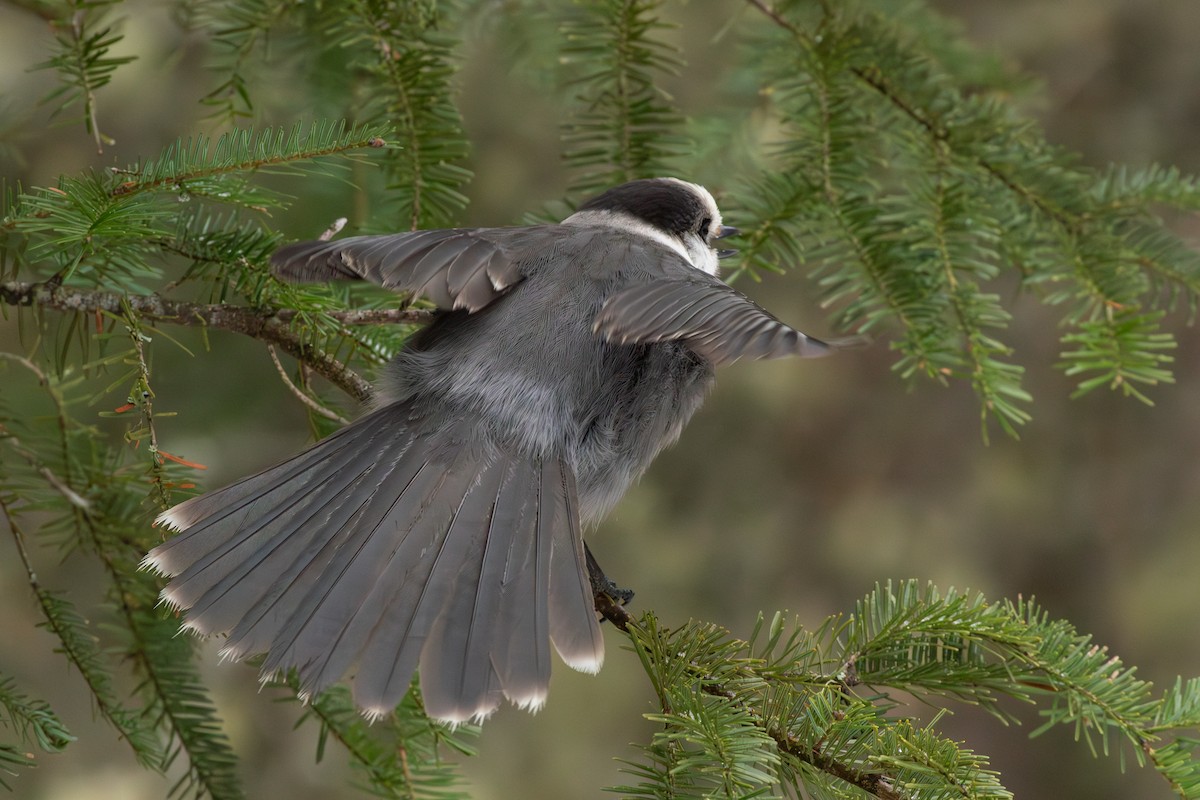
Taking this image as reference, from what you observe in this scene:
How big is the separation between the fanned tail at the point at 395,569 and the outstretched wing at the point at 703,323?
352mm

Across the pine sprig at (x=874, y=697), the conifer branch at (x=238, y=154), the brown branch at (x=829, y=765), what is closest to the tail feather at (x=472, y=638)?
the pine sprig at (x=874, y=697)

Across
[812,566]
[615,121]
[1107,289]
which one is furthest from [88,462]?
[812,566]

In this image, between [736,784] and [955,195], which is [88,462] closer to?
[736,784]

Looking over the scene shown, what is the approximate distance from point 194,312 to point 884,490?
3.27m

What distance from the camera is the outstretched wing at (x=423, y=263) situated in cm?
167

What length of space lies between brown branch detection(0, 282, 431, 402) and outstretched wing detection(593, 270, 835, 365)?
0.46 meters

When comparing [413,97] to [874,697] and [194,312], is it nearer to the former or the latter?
[194,312]

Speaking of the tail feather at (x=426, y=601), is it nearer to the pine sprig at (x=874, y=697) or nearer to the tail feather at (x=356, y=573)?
the tail feather at (x=356, y=573)

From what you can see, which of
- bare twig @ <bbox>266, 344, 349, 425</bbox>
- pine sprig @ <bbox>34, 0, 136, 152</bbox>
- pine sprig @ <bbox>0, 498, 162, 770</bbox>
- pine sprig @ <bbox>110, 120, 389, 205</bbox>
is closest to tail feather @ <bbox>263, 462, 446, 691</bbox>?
bare twig @ <bbox>266, 344, 349, 425</bbox>

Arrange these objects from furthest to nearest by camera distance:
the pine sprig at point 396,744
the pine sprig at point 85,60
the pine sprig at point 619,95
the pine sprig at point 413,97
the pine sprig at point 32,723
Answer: the pine sprig at point 619,95
the pine sprig at point 413,97
the pine sprig at point 396,744
the pine sprig at point 85,60
the pine sprig at point 32,723

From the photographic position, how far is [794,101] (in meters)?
2.52

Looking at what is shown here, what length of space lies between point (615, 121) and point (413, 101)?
49cm

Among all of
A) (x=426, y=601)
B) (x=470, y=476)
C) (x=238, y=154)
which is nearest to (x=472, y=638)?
(x=426, y=601)

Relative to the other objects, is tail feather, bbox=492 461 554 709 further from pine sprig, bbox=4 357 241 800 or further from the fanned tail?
pine sprig, bbox=4 357 241 800
